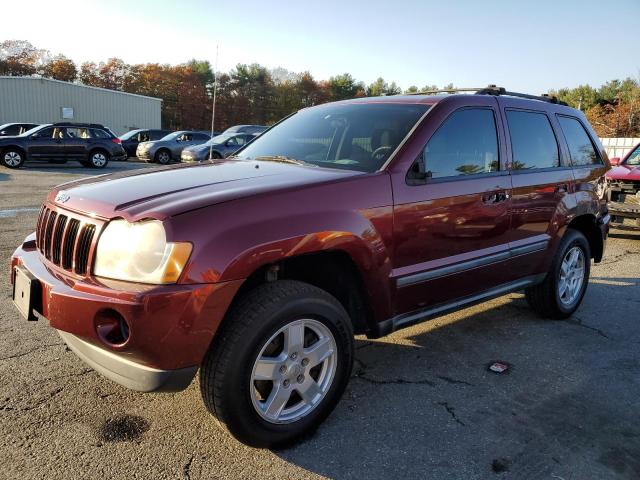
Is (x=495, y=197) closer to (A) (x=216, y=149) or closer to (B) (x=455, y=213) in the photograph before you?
(B) (x=455, y=213)

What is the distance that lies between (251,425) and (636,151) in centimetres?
970

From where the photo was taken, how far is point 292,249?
8.09ft

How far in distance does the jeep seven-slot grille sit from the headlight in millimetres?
117

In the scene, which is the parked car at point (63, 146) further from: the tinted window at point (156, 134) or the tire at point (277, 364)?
the tire at point (277, 364)

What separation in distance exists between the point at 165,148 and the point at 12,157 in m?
5.75

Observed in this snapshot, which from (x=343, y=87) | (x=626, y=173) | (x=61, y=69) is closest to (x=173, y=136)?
(x=626, y=173)

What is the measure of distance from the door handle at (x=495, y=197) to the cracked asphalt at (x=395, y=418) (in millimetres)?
1144

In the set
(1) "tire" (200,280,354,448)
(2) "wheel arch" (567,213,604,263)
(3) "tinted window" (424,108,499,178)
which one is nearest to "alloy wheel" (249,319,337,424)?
(1) "tire" (200,280,354,448)

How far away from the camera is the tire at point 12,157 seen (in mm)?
17719

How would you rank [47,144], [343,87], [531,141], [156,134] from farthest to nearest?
[343,87]
[156,134]
[47,144]
[531,141]

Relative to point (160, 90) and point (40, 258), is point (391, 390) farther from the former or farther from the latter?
point (160, 90)

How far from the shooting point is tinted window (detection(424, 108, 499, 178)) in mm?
3240

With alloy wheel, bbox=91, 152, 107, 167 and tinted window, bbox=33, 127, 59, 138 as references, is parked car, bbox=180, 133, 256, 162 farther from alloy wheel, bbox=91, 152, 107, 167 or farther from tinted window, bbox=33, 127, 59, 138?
tinted window, bbox=33, 127, 59, 138

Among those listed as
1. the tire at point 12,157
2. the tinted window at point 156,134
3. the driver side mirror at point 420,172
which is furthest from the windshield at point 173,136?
the driver side mirror at point 420,172
